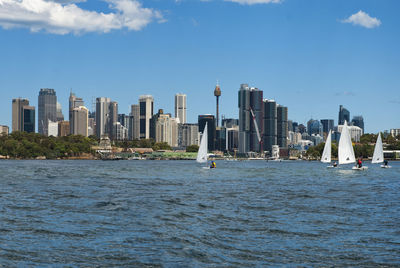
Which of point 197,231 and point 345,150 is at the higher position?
point 345,150

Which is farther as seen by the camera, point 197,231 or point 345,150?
point 345,150

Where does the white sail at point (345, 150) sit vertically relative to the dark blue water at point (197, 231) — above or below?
above

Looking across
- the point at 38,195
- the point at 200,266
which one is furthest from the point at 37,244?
the point at 38,195

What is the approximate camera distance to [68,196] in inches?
2045

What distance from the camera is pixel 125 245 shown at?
2655 centimetres

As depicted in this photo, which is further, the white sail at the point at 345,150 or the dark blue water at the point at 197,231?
the white sail at the point at 345,150

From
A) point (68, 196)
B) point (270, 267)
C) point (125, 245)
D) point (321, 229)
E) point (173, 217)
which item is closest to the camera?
point (270, 267)

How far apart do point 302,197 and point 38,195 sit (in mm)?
24150

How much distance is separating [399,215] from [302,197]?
14559 mm

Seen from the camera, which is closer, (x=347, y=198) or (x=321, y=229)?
(x=321, y=229)

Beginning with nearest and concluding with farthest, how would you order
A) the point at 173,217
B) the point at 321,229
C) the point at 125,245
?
the point at 125,245 < the point at 321,229 < the point at 173,217

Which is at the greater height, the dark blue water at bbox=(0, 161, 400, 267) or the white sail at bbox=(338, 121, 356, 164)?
the white sail at bbox=(338, 121, 356, 164)

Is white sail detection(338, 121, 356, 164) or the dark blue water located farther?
white sail detection(338, 121, 356, 164)

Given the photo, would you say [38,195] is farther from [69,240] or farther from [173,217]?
[69,240]
